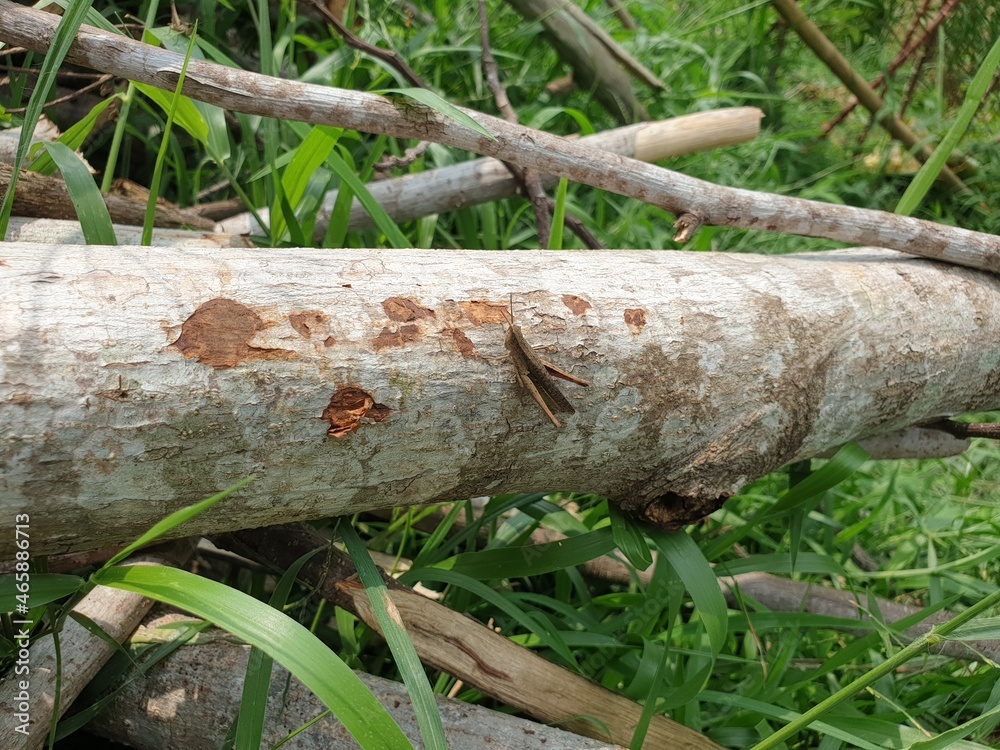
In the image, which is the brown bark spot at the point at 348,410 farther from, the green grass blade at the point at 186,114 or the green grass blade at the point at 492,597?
the green grass blade at the point at 186,114

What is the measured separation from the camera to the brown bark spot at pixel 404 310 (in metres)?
1.12

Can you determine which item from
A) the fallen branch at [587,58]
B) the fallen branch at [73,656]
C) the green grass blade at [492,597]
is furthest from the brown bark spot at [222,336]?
the fallen branch at [587,58]

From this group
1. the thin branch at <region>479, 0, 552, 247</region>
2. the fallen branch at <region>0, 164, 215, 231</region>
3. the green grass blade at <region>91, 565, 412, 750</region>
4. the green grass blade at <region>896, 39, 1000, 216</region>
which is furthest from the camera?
the thin branch at <region>479, 0, 552, 247</region>

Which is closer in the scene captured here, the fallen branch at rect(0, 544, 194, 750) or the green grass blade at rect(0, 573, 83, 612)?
the green grass blade at rect(0, 573, 83, 612)

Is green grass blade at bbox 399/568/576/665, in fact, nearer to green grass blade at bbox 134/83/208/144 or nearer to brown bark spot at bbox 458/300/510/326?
brown bark spot at bbox 458/300/510/326

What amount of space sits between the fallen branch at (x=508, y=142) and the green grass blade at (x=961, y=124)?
8.9 inches

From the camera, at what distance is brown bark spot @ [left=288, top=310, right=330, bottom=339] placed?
1060 millimetres

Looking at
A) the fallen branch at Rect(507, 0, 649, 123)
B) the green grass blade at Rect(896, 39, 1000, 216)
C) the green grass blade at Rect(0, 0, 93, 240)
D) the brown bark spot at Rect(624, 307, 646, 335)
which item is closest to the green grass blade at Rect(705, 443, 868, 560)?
the brown bark spot at Rect(624, 307, 646, 335)

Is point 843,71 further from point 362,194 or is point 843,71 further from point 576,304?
point 576,304

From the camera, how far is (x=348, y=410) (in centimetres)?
106

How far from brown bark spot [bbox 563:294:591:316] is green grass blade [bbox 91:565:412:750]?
1.99 feet

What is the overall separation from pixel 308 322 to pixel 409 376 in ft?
0.51

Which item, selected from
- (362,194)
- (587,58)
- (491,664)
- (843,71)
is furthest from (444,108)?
(843,71)

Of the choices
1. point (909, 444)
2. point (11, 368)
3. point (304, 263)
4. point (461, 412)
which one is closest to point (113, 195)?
point (304, 263)
